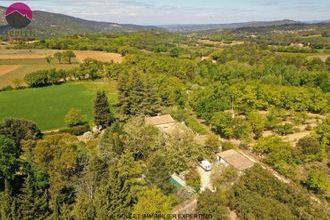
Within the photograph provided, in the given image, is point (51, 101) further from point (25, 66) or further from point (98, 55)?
A: point (98, 55)

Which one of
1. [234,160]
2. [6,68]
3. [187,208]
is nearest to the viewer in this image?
[187,208]

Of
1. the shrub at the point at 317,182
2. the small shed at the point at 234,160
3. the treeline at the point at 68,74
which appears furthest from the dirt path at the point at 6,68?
the shrub at the point at 317,182

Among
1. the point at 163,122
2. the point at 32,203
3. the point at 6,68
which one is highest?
the point at 32,203

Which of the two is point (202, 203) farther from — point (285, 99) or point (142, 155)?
point (285, 99)

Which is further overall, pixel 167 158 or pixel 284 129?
pixel 284 129

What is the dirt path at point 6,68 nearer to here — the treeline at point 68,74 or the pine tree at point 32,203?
the treeline at point 68,74

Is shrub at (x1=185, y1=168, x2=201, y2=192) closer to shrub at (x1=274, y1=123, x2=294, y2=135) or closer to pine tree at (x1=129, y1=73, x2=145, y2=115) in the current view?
shrub at (x1=274, y1=123, x2=294, y2=135)

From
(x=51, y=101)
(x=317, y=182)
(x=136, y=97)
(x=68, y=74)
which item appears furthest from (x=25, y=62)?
(x=317, y=182)
